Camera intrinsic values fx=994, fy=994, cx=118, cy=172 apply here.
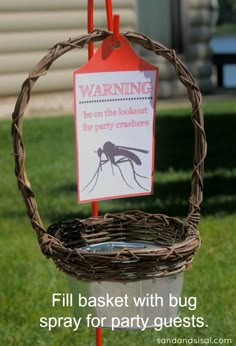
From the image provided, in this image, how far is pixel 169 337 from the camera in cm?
392

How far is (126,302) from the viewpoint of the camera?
8.43 feet

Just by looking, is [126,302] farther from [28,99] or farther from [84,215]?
[84,215]

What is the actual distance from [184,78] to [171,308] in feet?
2.07

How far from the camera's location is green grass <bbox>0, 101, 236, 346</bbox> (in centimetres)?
399

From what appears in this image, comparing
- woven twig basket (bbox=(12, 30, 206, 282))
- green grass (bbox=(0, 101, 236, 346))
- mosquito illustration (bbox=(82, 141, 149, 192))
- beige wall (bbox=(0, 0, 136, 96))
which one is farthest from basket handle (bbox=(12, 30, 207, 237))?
beige wall (bbox=(0, 0, 136, 96))

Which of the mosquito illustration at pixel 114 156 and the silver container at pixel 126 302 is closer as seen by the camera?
the silver container at pixel 126 302

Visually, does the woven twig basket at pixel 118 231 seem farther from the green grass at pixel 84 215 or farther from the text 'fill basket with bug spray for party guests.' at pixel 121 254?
the green grass at pixel 84 215

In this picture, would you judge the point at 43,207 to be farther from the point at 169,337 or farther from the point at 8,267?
the point at 169,337

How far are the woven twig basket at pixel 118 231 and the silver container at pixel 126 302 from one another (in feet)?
0.11

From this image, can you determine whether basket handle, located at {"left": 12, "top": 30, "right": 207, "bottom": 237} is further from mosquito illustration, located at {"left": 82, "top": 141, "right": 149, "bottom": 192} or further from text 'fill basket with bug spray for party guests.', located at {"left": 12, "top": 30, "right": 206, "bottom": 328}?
mosquito illustration, located at {"left": 82, "top": 141, "right": 149, "bottom": 192}

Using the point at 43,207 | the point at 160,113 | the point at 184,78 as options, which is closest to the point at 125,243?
the point at 184,78

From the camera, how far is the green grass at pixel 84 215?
3986 mm

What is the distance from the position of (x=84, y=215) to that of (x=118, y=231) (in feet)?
11.0

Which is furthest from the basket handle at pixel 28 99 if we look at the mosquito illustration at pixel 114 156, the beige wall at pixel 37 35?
the beige wall at pixel 37 35
